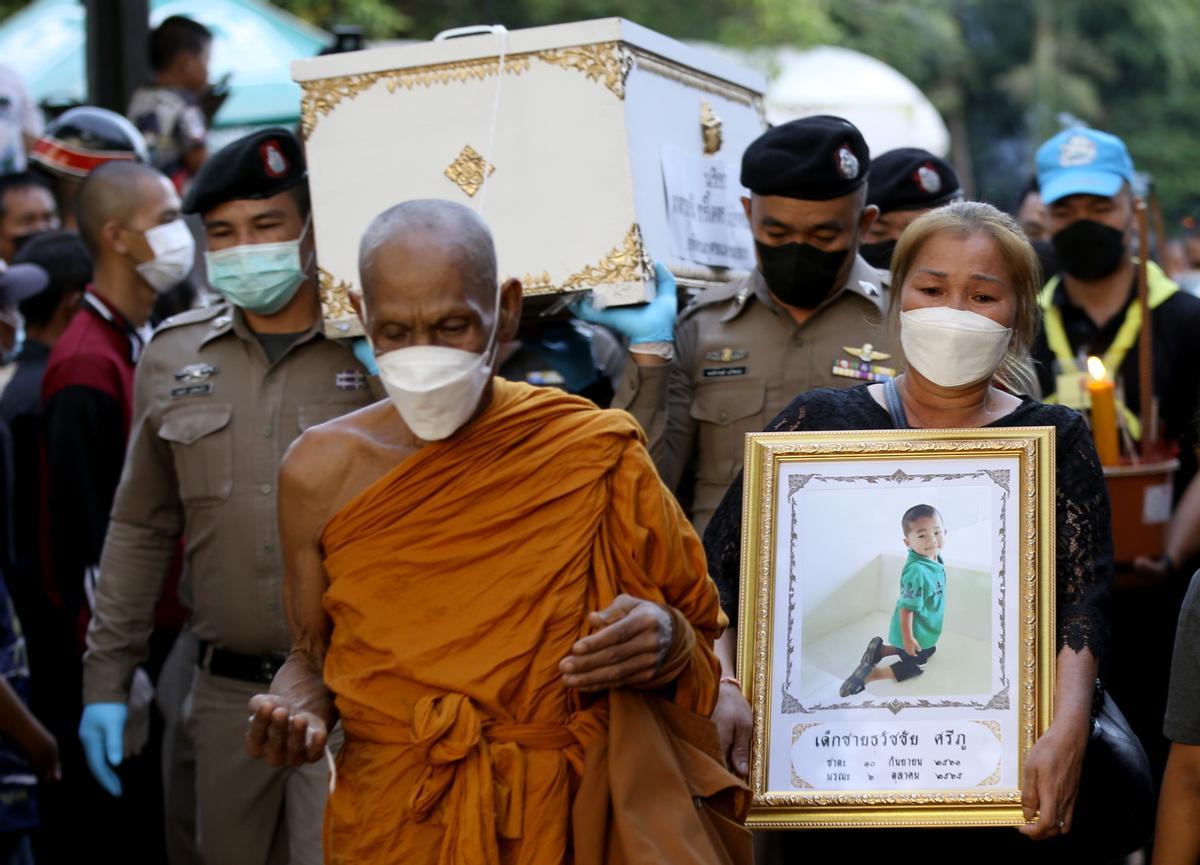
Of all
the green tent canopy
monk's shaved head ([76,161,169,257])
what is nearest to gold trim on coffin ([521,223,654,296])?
monk's shaved head ([76,161,169,257])

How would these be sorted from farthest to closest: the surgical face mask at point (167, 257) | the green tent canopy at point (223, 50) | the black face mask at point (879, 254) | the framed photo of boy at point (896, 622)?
1. the green tent canopy at point (223, 50)
2. the surgical face mask at point (167, 257)
3. the black face mask at point (879, 254)
4. the framed photo of boy at point (896, 622)

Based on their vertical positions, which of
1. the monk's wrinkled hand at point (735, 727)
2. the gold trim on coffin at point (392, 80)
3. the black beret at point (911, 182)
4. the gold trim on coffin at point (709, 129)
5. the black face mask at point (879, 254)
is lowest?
the monk's wrinkled hand at point (735, 727)

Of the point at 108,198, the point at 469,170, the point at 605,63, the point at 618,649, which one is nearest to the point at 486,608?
the point at 618,649

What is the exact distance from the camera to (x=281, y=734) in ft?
10.2

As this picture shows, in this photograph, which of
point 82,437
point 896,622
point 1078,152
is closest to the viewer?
point 896,622

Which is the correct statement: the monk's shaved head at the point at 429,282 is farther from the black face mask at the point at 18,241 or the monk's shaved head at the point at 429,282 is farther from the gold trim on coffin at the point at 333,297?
the black face mask at the point at 18,241

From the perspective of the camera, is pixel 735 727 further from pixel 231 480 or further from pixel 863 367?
pixel 231 480

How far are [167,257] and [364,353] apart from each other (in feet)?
5.78

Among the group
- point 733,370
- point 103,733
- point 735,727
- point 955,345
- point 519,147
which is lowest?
point 103,733

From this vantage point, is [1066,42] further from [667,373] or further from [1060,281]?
[667,373]

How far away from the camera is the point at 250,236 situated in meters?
4.94

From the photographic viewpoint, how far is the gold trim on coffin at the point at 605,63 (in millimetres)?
4402

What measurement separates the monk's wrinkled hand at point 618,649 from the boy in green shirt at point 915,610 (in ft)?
1.79

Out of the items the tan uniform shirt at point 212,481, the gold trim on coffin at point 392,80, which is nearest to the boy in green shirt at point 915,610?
the gold trim on coffin at point 392,80
